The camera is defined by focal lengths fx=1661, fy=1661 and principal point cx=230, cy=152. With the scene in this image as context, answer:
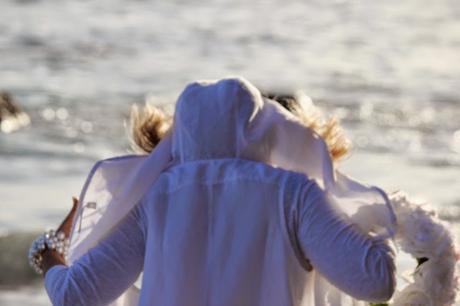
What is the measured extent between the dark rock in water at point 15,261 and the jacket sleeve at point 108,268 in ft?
16.4

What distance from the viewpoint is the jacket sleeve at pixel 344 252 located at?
13.2ft

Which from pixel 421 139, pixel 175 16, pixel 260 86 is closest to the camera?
pixel 421 139

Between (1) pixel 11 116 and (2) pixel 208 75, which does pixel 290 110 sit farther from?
(2) pixel 208 75

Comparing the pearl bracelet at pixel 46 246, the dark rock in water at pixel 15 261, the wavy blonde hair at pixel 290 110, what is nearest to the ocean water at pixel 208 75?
the dark rock in water at pixel 15 261

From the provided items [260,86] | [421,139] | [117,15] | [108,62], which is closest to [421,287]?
[421,139]

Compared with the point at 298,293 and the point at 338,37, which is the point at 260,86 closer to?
the point at 338,37

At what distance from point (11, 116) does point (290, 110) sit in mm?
10882

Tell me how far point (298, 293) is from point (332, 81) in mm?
13836

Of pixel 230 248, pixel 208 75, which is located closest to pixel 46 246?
pixel 230 248

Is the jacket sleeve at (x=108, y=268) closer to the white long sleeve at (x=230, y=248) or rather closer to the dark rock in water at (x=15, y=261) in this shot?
the white long sleeve at (x=230, y=248)

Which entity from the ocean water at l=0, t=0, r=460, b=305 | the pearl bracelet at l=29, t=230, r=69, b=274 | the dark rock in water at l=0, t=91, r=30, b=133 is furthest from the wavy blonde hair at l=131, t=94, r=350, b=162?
the dark rock in water at l=0, t=91, r=30, b=133

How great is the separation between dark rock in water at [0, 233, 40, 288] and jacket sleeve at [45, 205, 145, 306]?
5.01 meters

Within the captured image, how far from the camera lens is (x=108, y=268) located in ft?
14.1

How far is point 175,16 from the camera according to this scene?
23.0m
